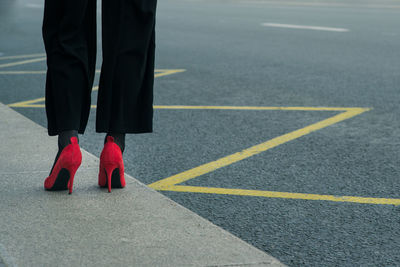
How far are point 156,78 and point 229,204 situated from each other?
159 inches

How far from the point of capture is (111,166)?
306 cm

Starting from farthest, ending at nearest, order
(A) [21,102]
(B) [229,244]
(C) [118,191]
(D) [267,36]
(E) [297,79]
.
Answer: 1. (D) [267,36]
2. (E) [297,79]
3. (A) [21,102]
4. (C) [118,191]
5. (B) [229,244]

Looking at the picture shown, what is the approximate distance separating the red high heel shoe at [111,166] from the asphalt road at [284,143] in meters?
0.30

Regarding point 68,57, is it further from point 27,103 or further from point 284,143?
point 27,103

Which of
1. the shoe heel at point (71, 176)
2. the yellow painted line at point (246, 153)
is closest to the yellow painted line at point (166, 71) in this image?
the yellow painted line at point (246, 153)

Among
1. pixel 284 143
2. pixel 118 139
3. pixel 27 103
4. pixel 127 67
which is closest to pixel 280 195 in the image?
pixel 118 139

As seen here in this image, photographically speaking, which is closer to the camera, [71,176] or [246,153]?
[71,176]

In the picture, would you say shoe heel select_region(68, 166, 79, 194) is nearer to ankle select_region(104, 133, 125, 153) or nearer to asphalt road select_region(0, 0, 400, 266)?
ankle select_region(104, 133, 125, 153)

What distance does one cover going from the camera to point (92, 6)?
2.96 meters

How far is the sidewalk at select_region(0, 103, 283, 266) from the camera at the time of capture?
7.79 ft

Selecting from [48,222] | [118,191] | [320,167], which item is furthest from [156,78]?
[48,222]

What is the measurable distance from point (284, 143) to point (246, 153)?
14.4 inches

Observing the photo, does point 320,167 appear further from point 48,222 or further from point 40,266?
point 40,266

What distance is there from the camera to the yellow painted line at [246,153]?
356 cm
